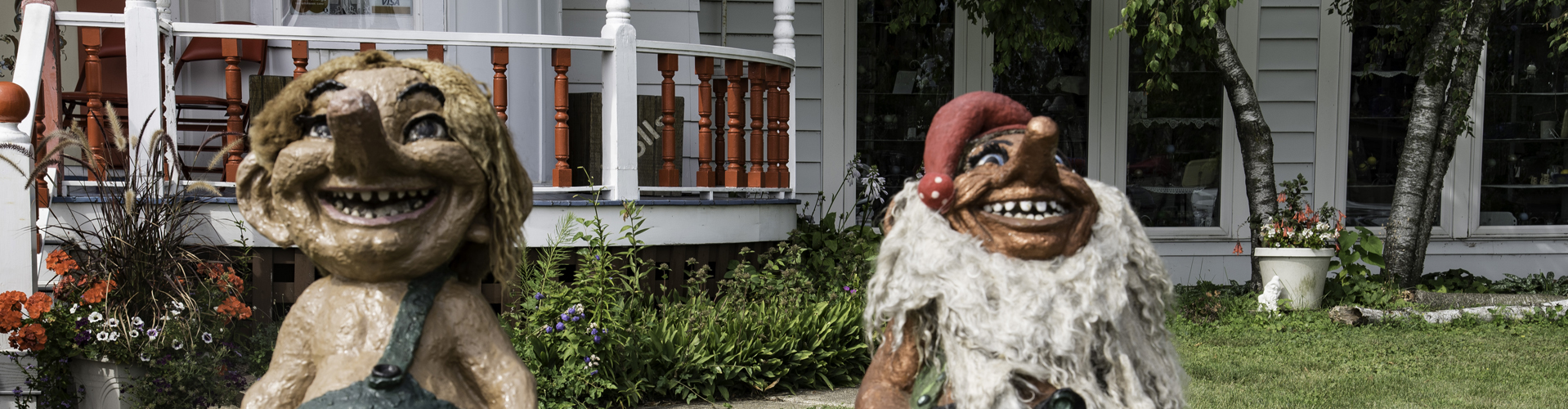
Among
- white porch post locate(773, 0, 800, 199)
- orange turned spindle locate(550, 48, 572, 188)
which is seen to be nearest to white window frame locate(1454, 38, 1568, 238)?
white porch post locate(773, 0, 800, 199)

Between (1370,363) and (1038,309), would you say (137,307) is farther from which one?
(1370,363)

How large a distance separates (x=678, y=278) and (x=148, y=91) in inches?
90.8

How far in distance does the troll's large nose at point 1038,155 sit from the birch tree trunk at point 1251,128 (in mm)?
5258

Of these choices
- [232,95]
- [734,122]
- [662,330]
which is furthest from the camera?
[734,122]

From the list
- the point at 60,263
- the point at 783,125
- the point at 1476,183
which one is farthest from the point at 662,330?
the point at 1476,183

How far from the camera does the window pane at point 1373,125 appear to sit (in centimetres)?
796

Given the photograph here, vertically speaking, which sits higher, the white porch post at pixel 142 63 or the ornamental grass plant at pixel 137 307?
the white porch post at pixel 142 63

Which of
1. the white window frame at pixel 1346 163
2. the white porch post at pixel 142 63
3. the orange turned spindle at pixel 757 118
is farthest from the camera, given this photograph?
the white window frame at pixel 1346 163

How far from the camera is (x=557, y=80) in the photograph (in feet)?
14.9

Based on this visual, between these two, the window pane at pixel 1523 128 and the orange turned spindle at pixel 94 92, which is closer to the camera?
the orange turned spindle at pixel 94 92

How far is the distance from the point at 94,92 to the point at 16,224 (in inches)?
37.8

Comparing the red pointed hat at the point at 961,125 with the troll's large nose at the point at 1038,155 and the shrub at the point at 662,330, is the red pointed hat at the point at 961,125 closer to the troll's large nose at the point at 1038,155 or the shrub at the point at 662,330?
the troll's large nose at the point at 1038,155

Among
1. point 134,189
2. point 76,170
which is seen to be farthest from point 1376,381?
point 76,170

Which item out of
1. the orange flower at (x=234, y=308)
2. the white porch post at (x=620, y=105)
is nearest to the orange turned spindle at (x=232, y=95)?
the orange flower at (x=234, y=308)
